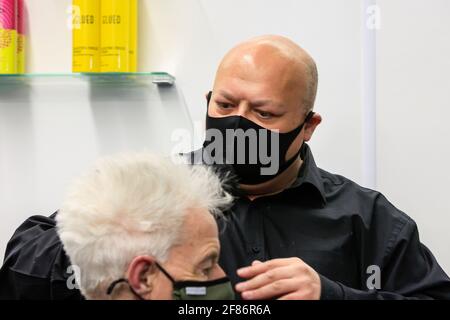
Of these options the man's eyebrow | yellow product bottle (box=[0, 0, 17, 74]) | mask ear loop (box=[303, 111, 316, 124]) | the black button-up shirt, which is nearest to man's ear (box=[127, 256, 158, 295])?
the black button-up shirt

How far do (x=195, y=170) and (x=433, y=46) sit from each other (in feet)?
3.32

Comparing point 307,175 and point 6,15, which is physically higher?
point 6,15

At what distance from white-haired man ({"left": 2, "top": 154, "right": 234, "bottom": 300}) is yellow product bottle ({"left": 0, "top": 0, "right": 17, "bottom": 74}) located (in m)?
0.93

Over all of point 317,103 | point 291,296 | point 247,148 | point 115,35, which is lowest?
point 291,296

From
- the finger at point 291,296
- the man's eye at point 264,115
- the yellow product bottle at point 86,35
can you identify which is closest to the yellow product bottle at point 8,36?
the yellow product bottle at point 86,35

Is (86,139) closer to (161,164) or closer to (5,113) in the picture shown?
(5,113)

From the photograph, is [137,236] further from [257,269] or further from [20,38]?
[20,38]

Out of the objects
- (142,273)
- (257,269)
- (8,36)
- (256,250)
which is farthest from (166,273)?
(8,36)

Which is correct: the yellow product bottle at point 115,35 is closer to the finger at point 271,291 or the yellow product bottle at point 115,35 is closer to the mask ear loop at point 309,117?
the mask ear loop at point 309,117

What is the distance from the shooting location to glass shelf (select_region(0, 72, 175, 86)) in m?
1.80

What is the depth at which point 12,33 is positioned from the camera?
181 cm

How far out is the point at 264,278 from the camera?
3.60ft

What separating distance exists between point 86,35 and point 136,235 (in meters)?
0.97
